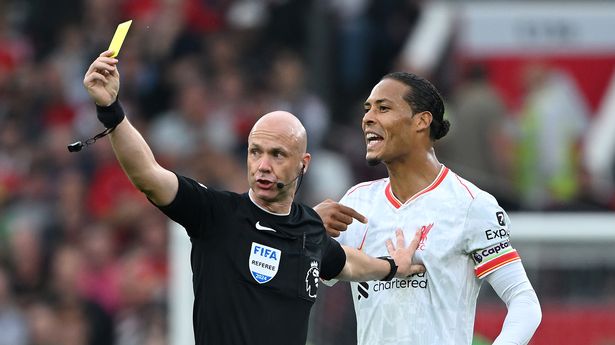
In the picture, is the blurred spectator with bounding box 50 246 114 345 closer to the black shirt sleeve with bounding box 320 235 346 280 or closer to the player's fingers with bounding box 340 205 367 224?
the player's fingers with bounding box 340 205 367 224

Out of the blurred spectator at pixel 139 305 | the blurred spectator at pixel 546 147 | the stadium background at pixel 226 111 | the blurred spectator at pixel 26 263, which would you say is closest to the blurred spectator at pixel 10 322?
the stadium background at pixel 226 111

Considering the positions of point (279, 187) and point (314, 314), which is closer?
point (279, 187)

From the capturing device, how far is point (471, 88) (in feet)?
41.3

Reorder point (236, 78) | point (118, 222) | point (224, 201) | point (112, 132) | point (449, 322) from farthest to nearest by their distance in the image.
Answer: point (236, 78)
point (118, 222)
point (449, 322)
point (224, 201)
point (112, 132)

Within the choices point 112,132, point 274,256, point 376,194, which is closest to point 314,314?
point 376,194

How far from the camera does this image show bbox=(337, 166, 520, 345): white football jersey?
6.36 metres

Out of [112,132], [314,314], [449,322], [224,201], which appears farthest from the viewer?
[314,314]

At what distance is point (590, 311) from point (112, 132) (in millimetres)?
5083

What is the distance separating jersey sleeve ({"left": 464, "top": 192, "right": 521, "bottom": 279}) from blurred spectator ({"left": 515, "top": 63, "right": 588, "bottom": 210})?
5.49 metres

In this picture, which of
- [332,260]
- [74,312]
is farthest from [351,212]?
[74,312]

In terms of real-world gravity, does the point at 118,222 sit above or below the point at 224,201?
above

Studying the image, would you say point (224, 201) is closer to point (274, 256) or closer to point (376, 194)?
point (274, 256)

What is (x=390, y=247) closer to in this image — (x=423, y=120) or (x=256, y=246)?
(x=423, y=120)

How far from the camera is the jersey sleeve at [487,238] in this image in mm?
6332
